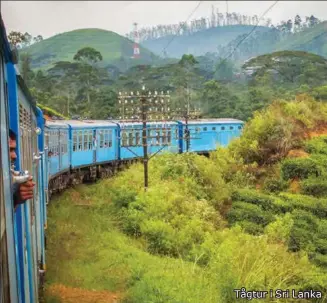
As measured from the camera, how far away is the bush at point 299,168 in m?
19.5

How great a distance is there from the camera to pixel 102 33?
127438 millimetres

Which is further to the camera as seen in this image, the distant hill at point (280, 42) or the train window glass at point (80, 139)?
the distant hill at point (280, 42)

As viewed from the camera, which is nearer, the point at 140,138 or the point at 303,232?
the point at 303,232

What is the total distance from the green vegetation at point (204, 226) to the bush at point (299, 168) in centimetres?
4

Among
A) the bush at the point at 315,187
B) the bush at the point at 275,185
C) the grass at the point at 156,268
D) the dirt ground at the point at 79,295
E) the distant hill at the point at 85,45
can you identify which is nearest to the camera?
the dirt ground at the point at 79,295

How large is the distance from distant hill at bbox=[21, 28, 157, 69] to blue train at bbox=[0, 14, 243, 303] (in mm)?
83304

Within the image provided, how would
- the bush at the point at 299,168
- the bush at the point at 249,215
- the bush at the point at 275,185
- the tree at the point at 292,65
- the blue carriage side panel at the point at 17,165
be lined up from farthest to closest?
the tree at the point at 292,65, the bush at the point at 275,185, the bush at the point at 299,168, the bush at the point at 249,215, the blue carriage side panel at the point at 17,165

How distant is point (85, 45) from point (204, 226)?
114111 millimetres

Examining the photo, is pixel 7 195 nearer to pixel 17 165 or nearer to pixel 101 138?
pixel 17 165

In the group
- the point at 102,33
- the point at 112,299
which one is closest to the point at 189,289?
the point at 112,299

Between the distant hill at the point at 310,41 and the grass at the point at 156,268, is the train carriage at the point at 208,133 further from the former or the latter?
the distant hill at the point at 310,41

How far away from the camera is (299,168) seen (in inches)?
779

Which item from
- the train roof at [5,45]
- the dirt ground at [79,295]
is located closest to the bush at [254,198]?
the dirt ground at [79,295]

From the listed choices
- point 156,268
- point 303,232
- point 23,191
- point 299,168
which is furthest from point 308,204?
point 23,191
